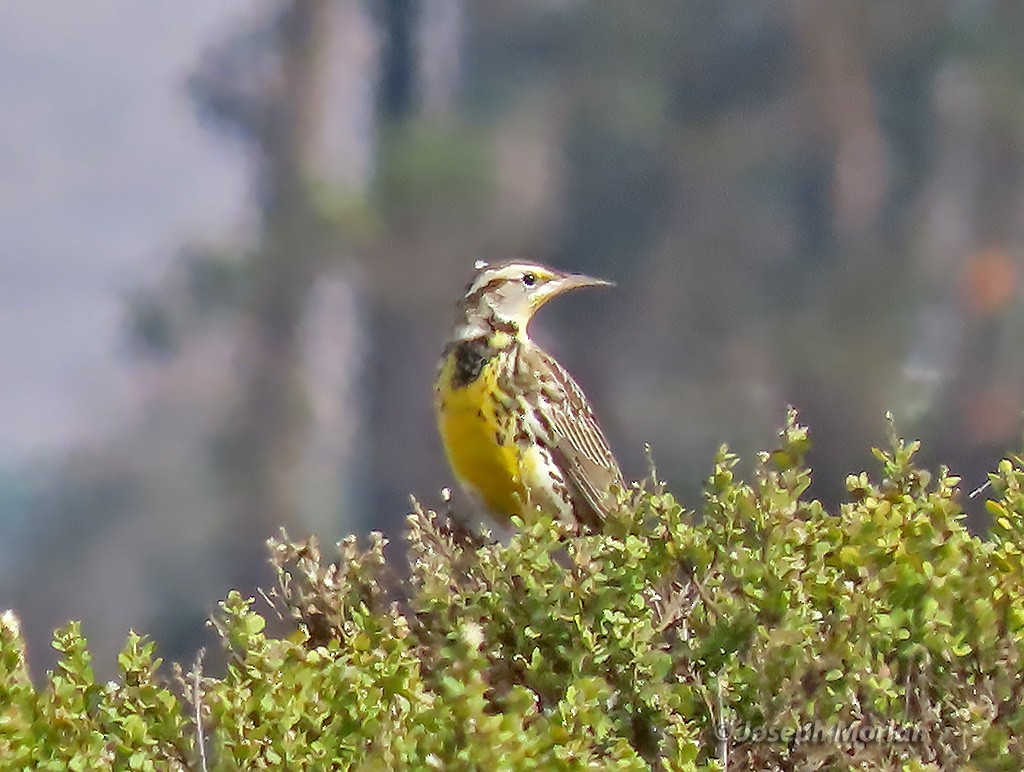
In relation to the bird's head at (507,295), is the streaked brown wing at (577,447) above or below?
below

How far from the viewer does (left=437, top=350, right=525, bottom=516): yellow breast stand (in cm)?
313

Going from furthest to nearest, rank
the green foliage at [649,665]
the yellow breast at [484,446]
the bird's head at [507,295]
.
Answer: the bird's head at [507,295], the yellow breast at [484,446], the green foliage at [649,665]

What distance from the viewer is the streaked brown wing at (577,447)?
10.6ft

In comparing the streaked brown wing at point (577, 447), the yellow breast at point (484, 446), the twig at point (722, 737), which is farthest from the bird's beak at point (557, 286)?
the twig at point (722, 737)

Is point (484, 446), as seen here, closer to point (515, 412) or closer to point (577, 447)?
point (515, 412)

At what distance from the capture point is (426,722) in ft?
5.60

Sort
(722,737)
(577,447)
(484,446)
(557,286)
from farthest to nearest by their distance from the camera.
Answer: (557,286) < (577,447) < (484,446) < (722,737)

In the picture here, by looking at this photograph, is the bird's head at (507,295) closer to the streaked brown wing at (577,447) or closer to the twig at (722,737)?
the streaked brown wing at (577,447)

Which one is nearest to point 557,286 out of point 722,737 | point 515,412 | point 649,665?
point 515,412

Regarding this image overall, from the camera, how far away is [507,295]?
332 cm

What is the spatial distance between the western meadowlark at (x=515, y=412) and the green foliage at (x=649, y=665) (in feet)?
2.97

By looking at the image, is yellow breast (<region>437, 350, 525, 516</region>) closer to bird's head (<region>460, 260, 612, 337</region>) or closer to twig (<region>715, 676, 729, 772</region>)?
bird's head (<region>460, 260, 612, 337</region>)

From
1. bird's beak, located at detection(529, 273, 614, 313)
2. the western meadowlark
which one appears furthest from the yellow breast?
bird's beak, located at detection(529, 273, 614, 313)

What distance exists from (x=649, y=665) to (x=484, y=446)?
1237 millimetres
